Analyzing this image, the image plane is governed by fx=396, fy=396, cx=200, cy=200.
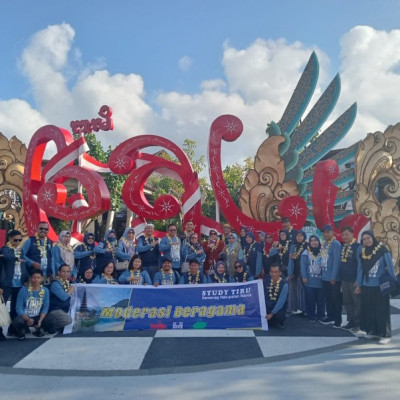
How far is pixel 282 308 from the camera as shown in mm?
5543

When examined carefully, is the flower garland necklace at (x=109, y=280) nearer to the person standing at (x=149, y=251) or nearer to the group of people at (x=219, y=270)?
the group of people at (x=219, y=270)

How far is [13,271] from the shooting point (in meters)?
5.32

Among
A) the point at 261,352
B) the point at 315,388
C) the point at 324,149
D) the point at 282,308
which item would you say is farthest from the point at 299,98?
the point at 315,388

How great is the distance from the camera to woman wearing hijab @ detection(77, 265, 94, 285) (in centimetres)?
605

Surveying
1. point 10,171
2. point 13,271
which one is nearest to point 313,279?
point 13,271

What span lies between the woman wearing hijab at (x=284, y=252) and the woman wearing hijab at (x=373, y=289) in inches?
64.9

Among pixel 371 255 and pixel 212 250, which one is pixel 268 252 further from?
pixel 371 255

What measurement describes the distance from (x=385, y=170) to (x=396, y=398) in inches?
325

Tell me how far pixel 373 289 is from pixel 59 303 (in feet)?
13.7

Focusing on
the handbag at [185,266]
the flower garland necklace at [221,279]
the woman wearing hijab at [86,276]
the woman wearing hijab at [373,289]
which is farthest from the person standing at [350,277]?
the woman wearing hijab at [86,276]

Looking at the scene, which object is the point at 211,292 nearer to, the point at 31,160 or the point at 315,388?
the point at 315,388

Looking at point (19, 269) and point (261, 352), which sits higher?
point (19, 269)

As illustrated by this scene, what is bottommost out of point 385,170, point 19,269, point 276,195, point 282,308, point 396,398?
point 396,398

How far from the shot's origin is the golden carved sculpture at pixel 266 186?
31.0ft
